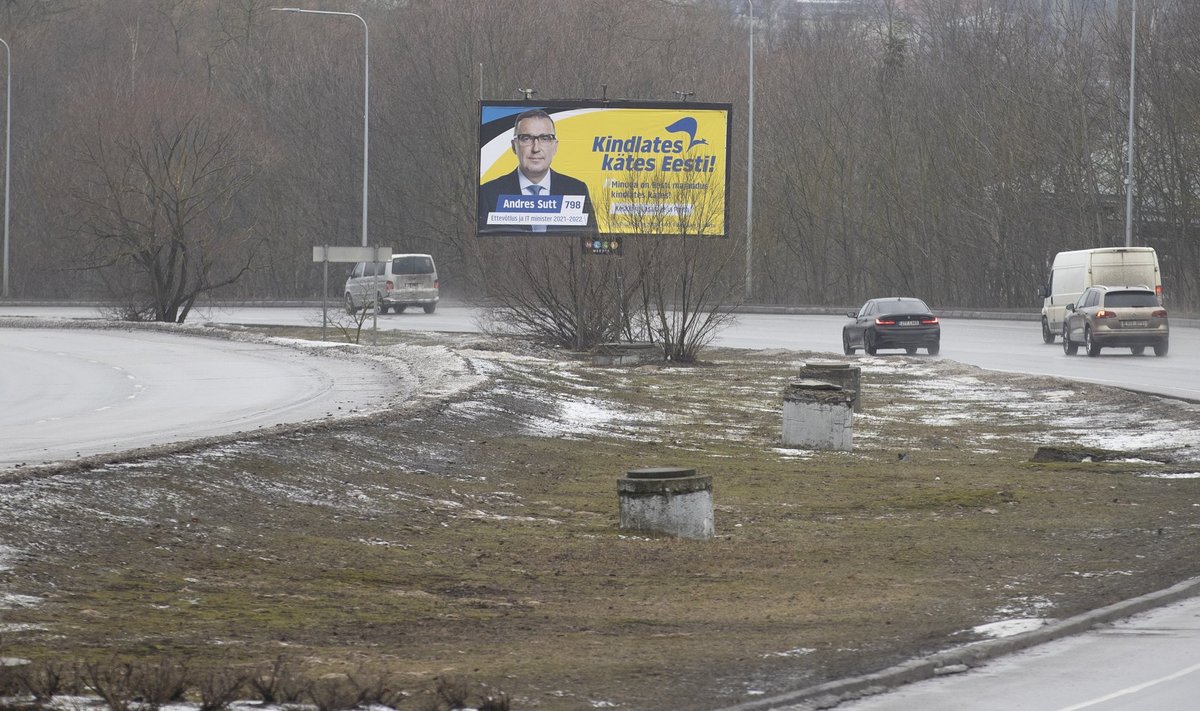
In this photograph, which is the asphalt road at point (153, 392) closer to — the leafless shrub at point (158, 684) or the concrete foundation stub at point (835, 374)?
the concrete foundation stub at point (835, 374)

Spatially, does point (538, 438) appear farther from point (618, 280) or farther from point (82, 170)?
point (82, 170)

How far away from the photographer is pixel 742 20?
85062 millimetres

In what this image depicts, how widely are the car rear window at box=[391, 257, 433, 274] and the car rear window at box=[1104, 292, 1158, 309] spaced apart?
26.4 m

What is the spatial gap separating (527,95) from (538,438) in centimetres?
2414

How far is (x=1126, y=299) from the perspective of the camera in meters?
34.8

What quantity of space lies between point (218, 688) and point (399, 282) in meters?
48.3

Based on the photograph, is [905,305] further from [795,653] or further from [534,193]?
[795,653]

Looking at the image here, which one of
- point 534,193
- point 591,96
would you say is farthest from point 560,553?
point 591,96

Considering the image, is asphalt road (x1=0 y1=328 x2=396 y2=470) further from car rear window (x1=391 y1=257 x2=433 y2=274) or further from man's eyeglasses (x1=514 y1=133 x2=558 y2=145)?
car rear window (x1=391 y1=257 x2=433 y2=274)

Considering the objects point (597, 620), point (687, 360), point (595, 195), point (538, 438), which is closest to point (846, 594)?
point (597, 620)

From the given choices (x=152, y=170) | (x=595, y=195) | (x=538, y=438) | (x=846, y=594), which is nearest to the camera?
(x=846, y=594)

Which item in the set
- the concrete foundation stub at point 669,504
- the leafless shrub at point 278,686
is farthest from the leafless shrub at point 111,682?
the concrete foundation stub at point 669,504

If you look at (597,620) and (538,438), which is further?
(538,438)

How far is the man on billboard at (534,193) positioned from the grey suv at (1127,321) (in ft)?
40.2
